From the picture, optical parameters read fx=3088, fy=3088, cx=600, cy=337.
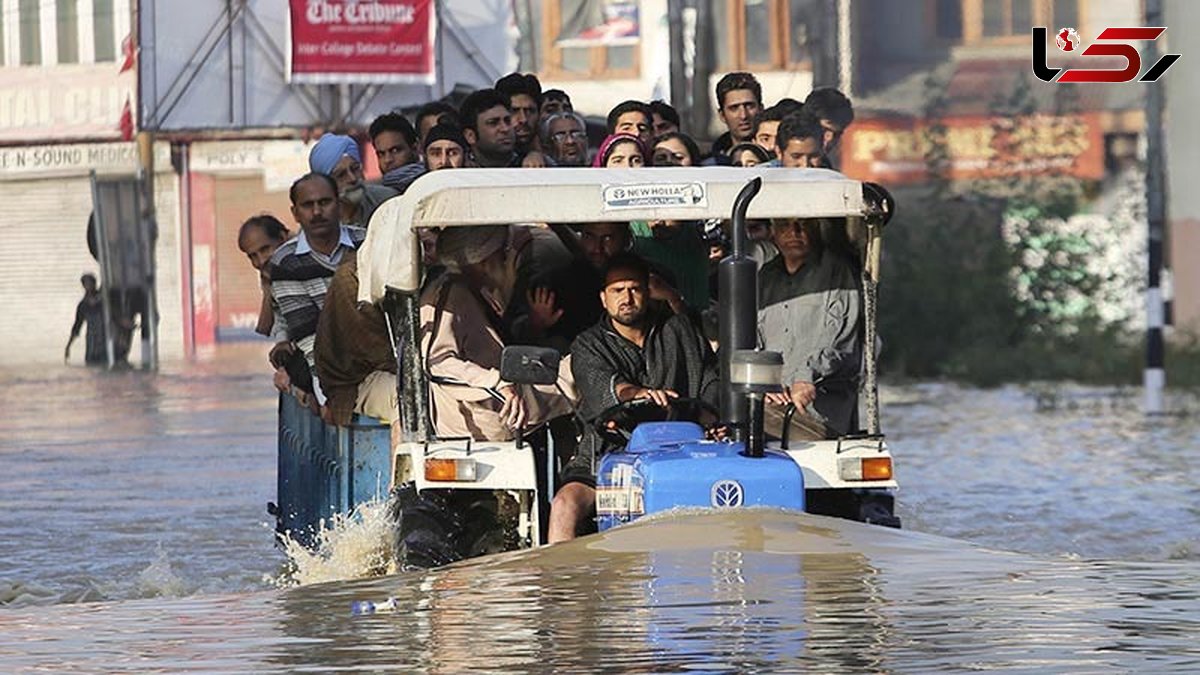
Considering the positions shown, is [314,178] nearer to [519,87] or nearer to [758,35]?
[519,87]

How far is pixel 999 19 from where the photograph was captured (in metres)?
46.7

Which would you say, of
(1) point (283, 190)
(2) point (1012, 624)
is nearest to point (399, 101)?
(1) point (283, 190)

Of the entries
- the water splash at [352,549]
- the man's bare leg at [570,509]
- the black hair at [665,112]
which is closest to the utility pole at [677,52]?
the black hair at [665,112]

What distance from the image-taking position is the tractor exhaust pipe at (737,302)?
1046 centimetres

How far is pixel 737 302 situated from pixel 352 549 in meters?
2.65

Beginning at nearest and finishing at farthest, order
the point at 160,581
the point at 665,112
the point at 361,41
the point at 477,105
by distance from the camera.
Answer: the point at 477,105
the point at 665,112
the point at 160,581
the point at 361,41

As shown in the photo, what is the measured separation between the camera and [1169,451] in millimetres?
23625

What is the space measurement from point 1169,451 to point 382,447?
1190cm

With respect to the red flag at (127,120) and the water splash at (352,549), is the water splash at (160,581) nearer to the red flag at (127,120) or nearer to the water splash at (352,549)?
the water splash at (352,549)

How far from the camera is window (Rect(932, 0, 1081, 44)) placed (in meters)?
46.5

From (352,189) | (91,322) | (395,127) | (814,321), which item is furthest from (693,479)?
(91,322)

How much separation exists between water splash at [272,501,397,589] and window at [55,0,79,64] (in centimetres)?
4047

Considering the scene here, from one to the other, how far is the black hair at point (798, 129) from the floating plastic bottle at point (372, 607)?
4426 mm

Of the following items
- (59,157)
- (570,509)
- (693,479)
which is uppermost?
(59,157)
